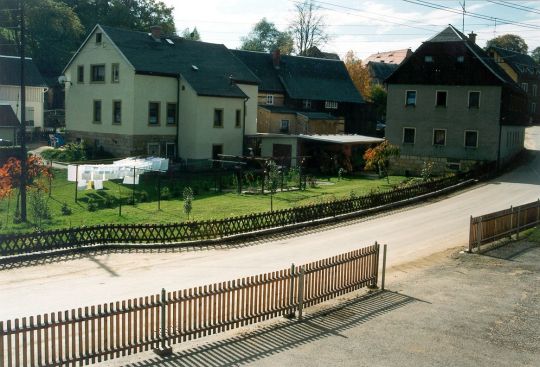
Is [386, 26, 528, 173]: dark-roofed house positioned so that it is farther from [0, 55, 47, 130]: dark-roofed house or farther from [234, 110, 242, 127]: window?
[0, 55, 47, 130]: dark-roofed house

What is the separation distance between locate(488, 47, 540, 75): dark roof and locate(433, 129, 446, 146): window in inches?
1318

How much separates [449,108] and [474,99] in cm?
207

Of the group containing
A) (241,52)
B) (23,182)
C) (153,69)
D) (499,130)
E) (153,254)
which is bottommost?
(153,254)

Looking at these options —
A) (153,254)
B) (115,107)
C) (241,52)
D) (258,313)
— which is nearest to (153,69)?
(115,107)

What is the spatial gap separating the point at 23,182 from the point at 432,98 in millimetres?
34926

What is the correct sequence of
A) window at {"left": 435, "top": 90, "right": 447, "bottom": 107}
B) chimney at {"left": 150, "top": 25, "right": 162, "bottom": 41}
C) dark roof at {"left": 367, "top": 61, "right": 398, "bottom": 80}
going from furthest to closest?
dark roof at {"left": 367, "top": 61, "right": 398, "bottom": 80}, window at {"left": 435, "top": 90, "right": 447, "bottom": 107}, chimney at {"left": 150, "top": 25, "right": 162, "bottom": 41}

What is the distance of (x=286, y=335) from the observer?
44.0 feet

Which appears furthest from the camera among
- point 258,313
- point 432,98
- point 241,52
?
point 241,52

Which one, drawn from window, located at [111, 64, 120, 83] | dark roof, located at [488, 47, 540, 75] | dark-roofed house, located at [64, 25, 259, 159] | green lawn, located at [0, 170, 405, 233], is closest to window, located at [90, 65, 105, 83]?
dark-roofed house, located at [64, 25, 259, 159]

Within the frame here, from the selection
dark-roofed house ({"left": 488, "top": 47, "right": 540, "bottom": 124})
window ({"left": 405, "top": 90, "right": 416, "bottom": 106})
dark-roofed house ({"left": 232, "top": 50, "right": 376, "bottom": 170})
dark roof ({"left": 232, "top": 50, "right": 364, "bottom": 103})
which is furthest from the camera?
dark-roofed house ({"left": 488, "top": 47, "right": 540, "bottom": 124})

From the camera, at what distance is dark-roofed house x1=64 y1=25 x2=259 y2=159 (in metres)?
44.7

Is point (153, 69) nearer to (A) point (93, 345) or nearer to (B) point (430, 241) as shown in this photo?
(B) point (430, 241)

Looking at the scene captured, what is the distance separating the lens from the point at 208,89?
1826 inches

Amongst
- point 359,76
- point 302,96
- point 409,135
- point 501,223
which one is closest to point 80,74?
point 302,96
